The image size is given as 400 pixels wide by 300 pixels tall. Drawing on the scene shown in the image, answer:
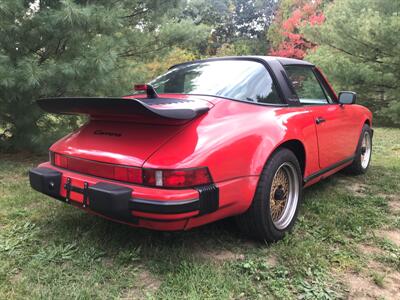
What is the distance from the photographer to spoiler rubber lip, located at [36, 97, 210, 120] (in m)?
2.10

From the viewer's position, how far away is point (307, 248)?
2.61 metres

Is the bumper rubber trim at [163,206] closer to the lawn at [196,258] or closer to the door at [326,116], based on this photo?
the lawn at [196,258]

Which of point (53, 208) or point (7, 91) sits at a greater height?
point (7, 91)

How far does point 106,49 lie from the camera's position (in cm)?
518

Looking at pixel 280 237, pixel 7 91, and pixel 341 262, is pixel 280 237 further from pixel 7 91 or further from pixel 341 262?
pixel 7 91

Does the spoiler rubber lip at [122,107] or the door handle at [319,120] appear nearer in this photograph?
the spoiler rubber lip at [122,107]

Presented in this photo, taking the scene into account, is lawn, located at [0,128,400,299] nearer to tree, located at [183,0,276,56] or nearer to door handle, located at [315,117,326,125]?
door handle, located at [315,117,326,125]

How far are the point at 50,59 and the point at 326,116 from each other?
392 centimetres

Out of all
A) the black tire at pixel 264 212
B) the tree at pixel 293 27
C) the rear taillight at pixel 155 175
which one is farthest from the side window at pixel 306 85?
the tree at pixel 293 27

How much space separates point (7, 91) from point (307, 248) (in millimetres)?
4278

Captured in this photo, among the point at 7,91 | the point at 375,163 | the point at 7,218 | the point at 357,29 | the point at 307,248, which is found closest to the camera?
the point at 307,248

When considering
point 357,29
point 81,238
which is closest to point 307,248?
point 81,238

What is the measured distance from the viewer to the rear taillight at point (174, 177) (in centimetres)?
212

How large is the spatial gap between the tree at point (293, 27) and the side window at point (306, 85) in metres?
18.4
